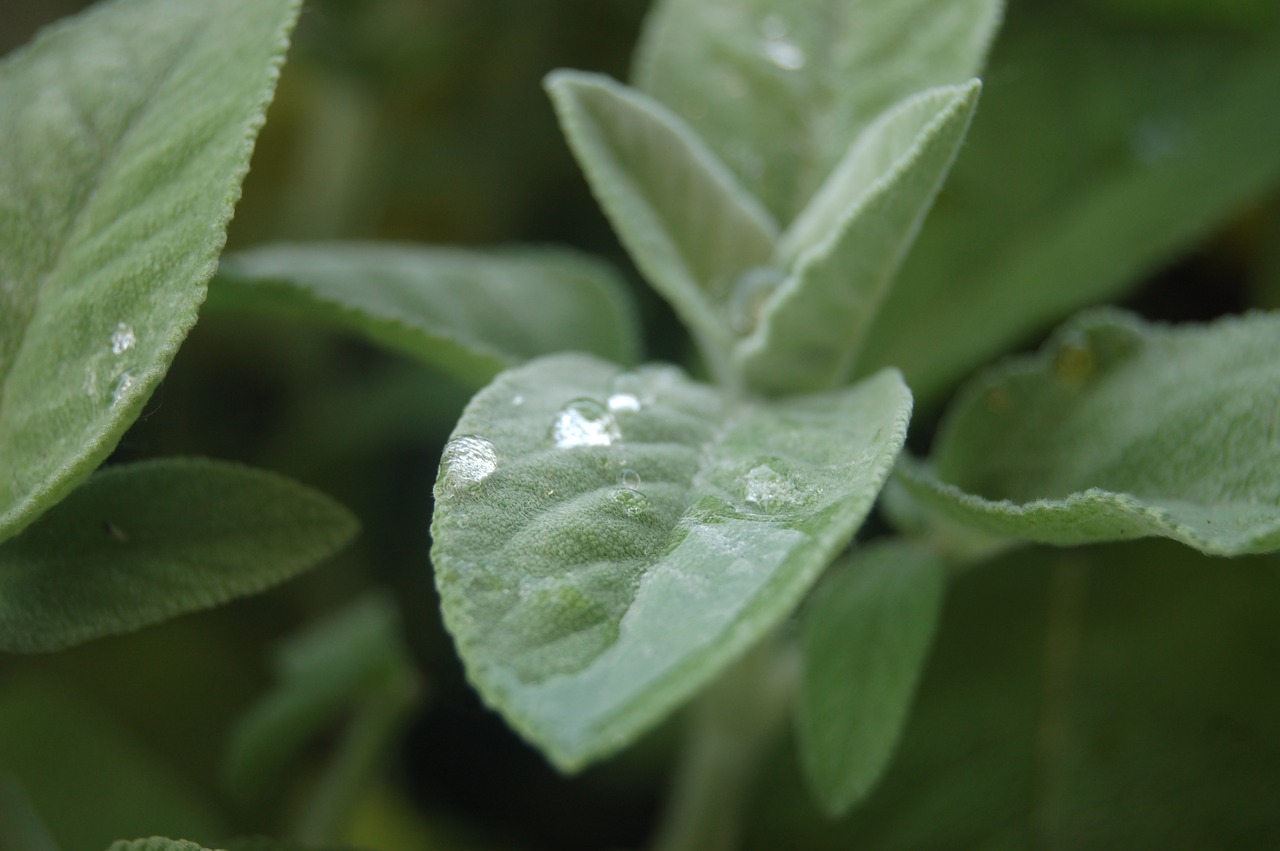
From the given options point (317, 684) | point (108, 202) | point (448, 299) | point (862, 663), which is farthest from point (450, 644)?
point (108, 202)

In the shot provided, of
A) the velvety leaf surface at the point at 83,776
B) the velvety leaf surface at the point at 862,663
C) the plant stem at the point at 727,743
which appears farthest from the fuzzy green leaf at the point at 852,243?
the velvety leaf surface at the point at 83,776

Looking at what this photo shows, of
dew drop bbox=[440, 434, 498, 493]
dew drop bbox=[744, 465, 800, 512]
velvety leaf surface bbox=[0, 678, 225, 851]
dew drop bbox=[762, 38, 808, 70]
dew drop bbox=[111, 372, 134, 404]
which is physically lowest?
velvety leaf surface bbox=[0, 678, 225, 851]

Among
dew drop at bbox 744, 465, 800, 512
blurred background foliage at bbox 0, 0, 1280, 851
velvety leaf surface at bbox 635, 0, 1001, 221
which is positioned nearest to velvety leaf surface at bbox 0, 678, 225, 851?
blurred background foliage at bbox 0, 0, 1280, 851

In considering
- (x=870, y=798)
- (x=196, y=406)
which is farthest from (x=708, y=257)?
(x=196, y=406)

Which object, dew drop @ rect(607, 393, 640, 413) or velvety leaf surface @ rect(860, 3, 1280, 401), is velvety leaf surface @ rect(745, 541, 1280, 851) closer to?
velvety leaf surface @ rect(860, 3, 1280, 401)

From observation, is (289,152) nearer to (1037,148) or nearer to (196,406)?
(196,406)

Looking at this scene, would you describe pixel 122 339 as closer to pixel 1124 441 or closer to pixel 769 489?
pixel 769 489

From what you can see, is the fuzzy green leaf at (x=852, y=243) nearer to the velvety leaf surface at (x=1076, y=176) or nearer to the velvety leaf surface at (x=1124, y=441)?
the velvety leaf surface at (x=1124, y=441)
